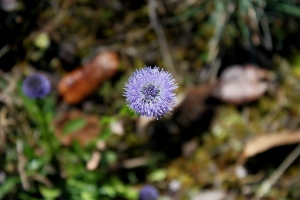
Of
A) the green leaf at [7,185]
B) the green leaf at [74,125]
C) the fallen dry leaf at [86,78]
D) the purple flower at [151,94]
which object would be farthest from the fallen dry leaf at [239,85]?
the green leaf at [7,185]

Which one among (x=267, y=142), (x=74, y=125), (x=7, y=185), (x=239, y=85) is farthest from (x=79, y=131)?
(x=267, y=142)

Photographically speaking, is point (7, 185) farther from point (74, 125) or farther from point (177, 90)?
point (177, 90)

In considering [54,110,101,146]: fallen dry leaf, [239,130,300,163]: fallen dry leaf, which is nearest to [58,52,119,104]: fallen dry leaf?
[54,110,101,146]: fallen dry leaf

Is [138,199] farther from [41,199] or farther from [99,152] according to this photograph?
[41,199]

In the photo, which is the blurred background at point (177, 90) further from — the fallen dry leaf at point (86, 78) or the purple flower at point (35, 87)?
the purple flower at point (35, 87)

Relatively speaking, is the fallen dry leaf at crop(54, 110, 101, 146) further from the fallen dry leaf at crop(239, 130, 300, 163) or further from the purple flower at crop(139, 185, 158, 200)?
the fallen dry leaf at crop(239, 130, 300, 163)

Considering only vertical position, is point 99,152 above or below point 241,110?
below

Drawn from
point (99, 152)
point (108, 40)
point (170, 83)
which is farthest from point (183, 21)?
point (170, 83)
